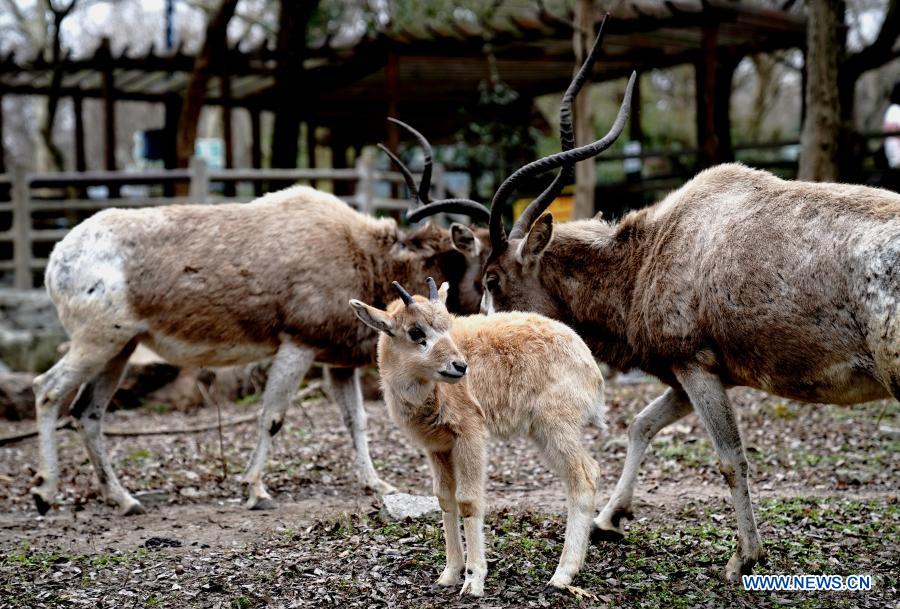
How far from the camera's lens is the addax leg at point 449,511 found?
5.12 m

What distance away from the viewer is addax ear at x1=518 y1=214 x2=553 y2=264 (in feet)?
21.9

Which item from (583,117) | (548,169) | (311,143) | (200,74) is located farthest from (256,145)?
(548,169)

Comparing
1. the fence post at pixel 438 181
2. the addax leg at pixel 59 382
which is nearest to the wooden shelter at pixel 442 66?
the fence post at pixel 438 181

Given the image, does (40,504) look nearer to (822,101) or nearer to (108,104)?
(822,101)

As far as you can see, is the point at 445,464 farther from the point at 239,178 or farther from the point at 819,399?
the point at 239,178

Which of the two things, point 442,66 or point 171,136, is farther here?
point 171,136

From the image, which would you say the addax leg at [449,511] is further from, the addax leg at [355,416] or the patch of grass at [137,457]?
the patch of grass at [137,457]

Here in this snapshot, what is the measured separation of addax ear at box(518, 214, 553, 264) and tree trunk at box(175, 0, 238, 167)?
9.40m

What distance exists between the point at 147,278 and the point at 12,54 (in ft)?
39.9

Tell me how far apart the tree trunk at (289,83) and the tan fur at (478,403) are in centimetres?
1284

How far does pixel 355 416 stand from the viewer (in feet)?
26.0

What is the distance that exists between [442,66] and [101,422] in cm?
1183

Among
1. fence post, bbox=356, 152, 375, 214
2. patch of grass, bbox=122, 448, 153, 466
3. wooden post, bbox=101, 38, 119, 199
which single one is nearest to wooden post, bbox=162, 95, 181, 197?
wooden post, bbox=101, 38, 119, 199

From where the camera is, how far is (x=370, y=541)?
5.91 metres
